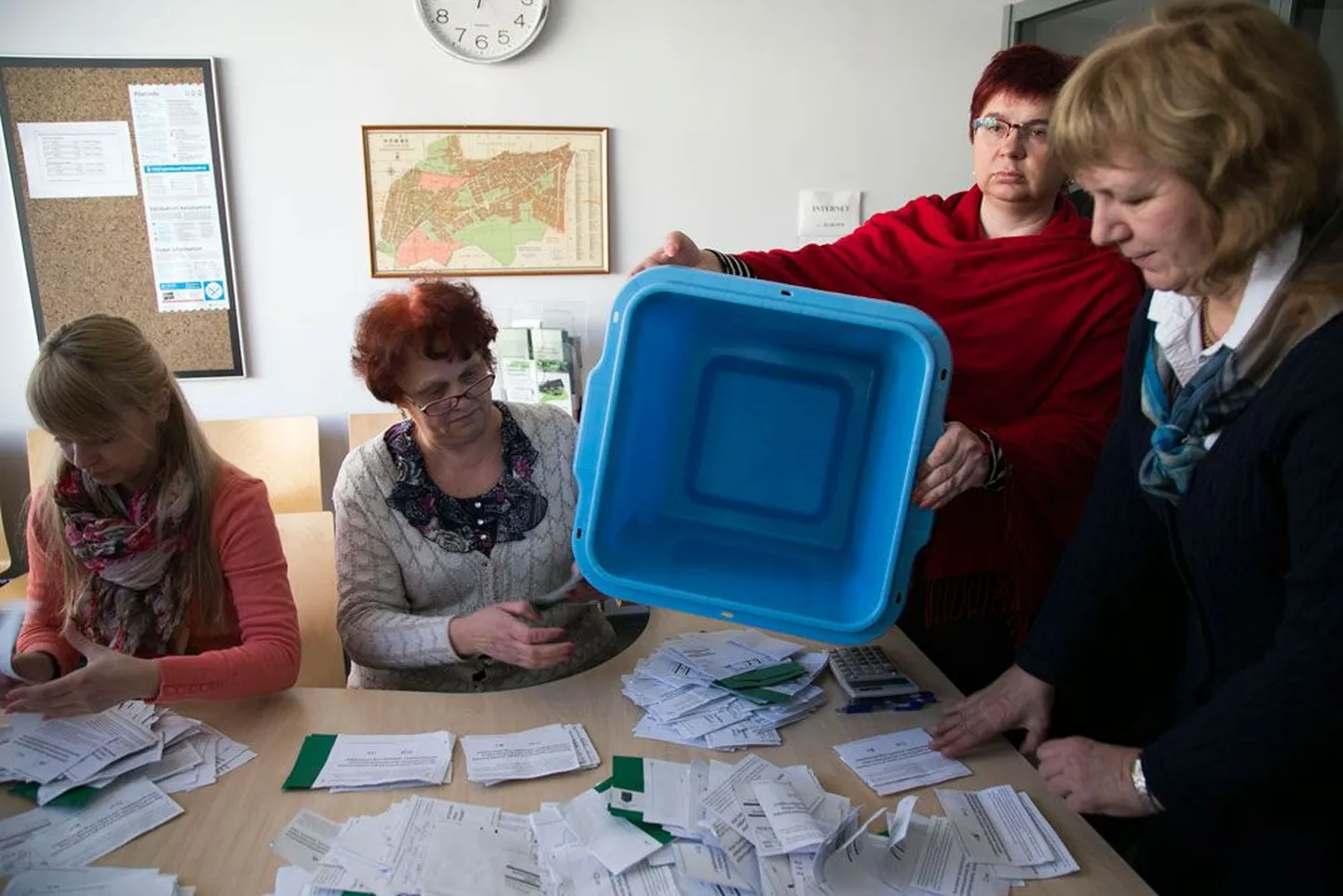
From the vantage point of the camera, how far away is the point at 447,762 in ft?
3.62

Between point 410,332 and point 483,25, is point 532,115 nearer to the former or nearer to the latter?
point 483,25

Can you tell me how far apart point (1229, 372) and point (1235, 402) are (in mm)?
30

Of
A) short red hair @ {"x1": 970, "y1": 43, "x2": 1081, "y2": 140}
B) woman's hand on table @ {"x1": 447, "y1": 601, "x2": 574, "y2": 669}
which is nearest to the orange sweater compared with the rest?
woman's hand on table @ {"x1": 447, "y1": 601, "x2": 574, "y2": 669}

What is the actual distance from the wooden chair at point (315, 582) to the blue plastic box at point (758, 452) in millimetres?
873

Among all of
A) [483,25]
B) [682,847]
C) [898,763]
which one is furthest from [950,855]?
[483,25]

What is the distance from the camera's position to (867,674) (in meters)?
1.29

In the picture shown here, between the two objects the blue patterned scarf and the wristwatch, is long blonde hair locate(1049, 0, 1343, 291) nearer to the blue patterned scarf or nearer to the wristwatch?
the blue patterned scarf

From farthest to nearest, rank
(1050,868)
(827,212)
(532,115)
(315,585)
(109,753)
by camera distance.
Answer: (827,212)
(532,115)
(315,585)
(109,753)
(1050,868)

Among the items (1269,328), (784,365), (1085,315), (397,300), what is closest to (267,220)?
(397,300)

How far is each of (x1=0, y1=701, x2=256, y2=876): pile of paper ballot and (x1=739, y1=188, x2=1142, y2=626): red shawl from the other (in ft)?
3.32

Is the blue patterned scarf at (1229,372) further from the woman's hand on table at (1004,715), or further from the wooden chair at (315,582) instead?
the wooden chair at (315,582)

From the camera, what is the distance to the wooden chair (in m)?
1.75

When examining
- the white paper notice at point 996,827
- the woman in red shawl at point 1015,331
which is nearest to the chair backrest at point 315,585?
the woman in red shawl at point 1015,331

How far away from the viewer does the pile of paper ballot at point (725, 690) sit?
3.84 feet
